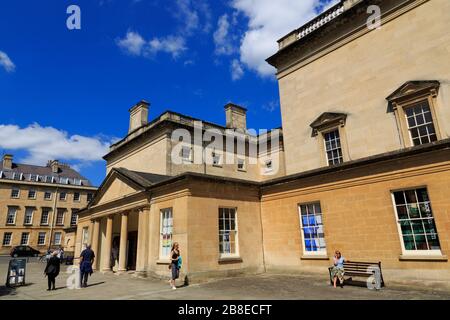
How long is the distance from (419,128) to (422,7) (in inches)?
219

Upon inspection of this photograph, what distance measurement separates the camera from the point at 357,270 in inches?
441

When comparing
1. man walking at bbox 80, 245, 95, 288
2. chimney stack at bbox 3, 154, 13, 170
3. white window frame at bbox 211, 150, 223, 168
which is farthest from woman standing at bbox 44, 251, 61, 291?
chimney stack at bbox 3, 154, 13, 170

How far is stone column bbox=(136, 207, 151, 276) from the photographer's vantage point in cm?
1514

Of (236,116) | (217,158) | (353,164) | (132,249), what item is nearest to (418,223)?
(353,164)

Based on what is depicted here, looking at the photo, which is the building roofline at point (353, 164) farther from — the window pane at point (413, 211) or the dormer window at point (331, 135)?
the dormer window at point (331, 135)

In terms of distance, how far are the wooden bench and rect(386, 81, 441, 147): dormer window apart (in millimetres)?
5661

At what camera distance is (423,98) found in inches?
525

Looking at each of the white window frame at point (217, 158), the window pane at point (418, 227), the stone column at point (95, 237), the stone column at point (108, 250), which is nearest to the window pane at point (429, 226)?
the window pane at point (418, 227)

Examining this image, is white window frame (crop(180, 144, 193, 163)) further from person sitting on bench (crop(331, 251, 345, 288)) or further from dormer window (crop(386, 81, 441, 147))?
person sitting on bench (crop(331, 251, 345, 288))

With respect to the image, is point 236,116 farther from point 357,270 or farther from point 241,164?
point 357,270

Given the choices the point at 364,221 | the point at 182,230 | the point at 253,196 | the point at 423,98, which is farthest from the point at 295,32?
the point at 182,230

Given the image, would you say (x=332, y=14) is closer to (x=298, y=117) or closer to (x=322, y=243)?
(x=298, y=117)

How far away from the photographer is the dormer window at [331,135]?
16.1 meters

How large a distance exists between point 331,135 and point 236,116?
1620cm
